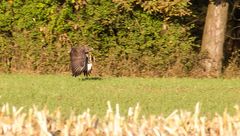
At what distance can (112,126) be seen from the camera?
580 cm

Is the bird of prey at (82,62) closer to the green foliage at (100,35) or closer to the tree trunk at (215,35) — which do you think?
the green foliage at (100,35)

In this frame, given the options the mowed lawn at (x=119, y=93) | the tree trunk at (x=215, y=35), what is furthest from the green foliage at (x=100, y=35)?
the mowed lawn at (x=119, y=93)

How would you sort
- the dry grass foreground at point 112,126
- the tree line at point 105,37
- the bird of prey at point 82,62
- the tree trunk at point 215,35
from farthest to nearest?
the tree trunk at point 215,35 → the tree line at point 105,37 → the bird of prey at point 82,62 → the dry grass foreground at point 112,126

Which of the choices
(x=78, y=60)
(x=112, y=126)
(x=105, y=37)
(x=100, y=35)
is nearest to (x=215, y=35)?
(x=105, y=37)

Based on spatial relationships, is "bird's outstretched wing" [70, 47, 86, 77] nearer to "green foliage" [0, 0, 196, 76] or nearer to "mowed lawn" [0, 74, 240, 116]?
"mowed lawn" [0, 74, 240, 116]

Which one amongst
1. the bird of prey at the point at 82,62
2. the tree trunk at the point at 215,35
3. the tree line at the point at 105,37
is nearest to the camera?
the bird of prey at the point at 82,62

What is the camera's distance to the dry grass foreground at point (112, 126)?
5.73m

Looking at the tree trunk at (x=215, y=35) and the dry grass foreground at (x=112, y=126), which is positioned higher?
the tree trunk at (x=215, y=35)

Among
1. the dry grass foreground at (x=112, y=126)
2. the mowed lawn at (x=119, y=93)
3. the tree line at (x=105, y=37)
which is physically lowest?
the mowed lawn at (x=119, y=93)

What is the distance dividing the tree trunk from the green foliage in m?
→ 0.78

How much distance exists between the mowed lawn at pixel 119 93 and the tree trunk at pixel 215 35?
2.18 metres

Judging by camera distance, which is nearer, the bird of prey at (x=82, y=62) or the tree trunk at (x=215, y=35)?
the bird of prey at (x=82, y=62)

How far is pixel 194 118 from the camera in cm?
606

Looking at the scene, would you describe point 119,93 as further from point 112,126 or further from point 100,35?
point 112,126
